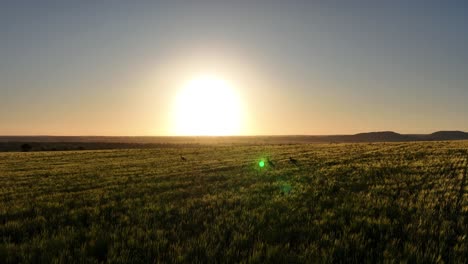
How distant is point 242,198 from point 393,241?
18.7ft

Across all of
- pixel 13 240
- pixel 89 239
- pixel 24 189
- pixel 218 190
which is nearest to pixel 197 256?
pixel 89 239

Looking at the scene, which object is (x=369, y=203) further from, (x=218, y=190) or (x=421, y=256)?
(x=218, y=190)

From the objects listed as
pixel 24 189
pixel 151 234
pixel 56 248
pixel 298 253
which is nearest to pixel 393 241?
pixel 298 253

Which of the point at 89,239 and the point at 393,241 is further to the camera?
the point at 89,239

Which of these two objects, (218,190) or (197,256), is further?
(218,190)

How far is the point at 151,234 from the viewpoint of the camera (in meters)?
7.33

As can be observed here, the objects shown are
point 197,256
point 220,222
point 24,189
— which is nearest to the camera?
point 197,256

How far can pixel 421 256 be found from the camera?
5910mm

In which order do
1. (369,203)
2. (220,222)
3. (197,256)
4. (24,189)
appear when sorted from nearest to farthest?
(197,256) < (220,222) < (369,203) < (24,189)

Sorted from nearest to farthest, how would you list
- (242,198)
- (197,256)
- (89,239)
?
(197,256), (89,239), (242,198)

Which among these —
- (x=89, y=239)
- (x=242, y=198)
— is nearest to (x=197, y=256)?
(x=89, y=239)

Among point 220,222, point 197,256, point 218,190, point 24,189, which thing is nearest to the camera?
point 197,256

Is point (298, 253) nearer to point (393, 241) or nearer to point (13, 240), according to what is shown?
point (393, 241)

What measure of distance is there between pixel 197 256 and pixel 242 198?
570 centimetres
